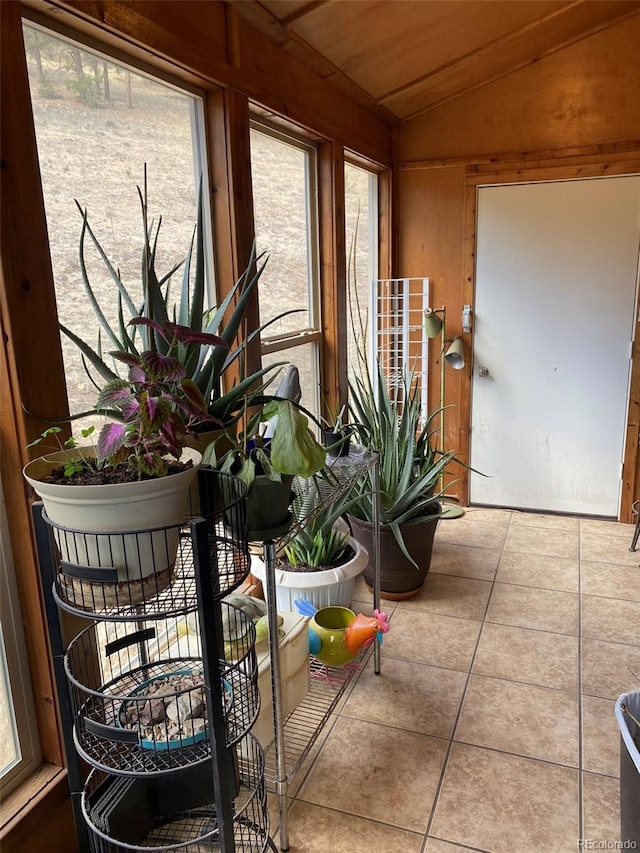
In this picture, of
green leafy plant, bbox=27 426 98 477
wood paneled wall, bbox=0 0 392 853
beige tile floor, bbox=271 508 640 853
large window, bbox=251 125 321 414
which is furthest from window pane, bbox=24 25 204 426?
beige tile floor, bbox=271 508 640 853

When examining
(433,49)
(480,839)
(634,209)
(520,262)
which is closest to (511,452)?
(520,262)

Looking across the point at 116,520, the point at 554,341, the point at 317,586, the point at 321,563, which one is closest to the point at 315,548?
the point at 321,563

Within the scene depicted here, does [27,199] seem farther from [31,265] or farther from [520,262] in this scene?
[520,262]

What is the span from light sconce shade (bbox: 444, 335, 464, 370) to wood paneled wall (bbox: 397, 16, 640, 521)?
0.08m

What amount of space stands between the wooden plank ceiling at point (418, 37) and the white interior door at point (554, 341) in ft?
2.09

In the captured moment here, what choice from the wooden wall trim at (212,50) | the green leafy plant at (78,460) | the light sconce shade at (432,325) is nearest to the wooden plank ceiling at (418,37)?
the wooden wall trim at (212,50)

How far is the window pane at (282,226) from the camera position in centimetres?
244

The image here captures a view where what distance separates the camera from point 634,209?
131 inches

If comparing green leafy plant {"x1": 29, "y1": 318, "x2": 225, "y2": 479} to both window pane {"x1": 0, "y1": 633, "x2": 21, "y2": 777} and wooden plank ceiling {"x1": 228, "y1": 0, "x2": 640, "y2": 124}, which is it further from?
wooden plank ceiling {"x1": 228, "y1": 0, "x2": 640, "y2": 124}

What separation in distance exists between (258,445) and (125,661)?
861 mm

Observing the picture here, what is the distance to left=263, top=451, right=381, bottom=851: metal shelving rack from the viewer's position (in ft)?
4.94

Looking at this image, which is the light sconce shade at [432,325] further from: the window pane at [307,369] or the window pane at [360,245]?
the window pane at [307,369]

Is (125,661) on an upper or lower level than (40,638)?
lower

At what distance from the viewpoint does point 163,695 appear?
1124mm
